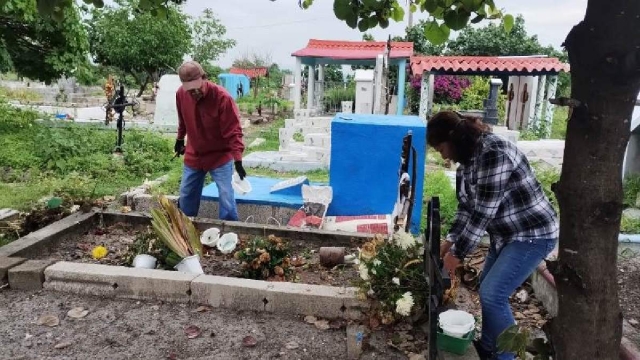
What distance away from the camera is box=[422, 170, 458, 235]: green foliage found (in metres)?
5.85

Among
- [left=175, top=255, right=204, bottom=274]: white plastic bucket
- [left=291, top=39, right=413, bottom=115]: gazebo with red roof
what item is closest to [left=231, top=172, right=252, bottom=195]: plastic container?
[left=175, top=255, right=204, bottom=274]: white plastic bucket

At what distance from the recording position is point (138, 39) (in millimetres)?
18562

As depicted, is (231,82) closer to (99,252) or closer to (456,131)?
(99,252)

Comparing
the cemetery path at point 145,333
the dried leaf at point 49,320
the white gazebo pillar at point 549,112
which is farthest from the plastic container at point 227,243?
the white gazebo pillar at point 549,112

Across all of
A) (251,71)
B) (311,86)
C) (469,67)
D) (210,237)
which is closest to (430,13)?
(210,237)

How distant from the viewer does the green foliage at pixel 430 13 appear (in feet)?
8.59

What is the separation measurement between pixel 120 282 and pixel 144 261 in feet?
1.03

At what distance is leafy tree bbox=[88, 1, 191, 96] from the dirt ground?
1459 cm

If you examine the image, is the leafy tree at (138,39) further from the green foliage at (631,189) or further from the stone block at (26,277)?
the stone block at (26,277)

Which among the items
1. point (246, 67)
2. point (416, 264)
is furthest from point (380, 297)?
point (246, 67)

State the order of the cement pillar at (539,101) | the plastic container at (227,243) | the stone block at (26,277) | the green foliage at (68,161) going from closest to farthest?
the stone block at (26,277), the plastic container at (227,243), the green foliage at (68,161), the cement pillar at (539,101)

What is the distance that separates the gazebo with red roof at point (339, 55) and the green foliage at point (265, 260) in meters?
11.4

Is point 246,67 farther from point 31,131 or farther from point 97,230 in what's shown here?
point 97,230

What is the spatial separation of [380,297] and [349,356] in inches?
16.5
